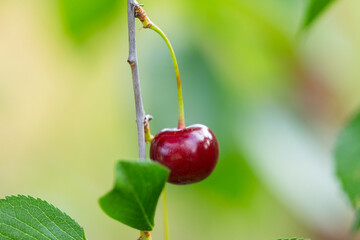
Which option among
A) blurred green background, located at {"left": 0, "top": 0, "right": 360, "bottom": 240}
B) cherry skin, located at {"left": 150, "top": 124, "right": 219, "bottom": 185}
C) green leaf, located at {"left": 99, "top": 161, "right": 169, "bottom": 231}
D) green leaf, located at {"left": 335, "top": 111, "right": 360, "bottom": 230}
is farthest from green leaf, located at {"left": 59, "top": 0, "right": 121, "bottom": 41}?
green leaf, located at {"left": 99, "top": 161, "right": 169, "bottom": 231}

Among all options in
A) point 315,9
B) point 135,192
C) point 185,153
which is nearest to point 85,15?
point 315,9

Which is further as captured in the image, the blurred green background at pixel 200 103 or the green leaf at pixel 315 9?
the blurred green background at pixel 200 103

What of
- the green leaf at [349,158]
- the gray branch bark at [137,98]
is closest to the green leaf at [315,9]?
the green leaf at [349,158]

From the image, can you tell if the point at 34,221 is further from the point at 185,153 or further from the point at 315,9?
the point at 315,9

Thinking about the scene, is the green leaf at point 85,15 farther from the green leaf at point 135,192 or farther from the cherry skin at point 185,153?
the green leaf at point 135,192

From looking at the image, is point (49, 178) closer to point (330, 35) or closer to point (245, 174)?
point (245, 174)

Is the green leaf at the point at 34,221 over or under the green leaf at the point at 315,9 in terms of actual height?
under
